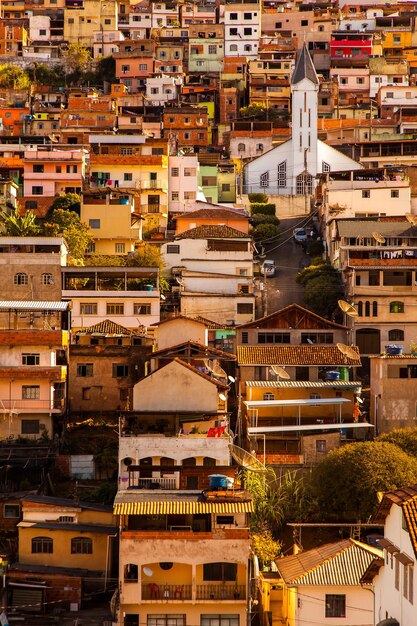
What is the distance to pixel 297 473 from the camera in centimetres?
4812

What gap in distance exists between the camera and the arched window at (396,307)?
62.0m

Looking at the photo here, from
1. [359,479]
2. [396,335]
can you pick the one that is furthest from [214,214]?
[359,479]

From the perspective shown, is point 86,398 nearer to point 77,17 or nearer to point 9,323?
point 9,323

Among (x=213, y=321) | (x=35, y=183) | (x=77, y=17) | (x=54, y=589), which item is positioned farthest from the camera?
(x=77, y=17)

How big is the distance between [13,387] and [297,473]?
10.5m

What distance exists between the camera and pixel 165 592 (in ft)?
128

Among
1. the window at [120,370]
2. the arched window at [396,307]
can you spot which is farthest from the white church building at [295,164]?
the window at [120,370]

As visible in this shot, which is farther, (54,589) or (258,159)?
(258,159)

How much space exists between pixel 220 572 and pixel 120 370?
1605 centimetres

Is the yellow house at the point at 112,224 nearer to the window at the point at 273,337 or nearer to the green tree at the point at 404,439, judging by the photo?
the window at the point at 273,337

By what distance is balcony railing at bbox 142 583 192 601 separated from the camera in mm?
38906

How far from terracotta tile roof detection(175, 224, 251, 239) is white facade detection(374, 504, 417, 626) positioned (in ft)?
137

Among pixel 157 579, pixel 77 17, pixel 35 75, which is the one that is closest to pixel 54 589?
pixel 157 579

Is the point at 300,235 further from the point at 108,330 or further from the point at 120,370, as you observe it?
the point at 120,370
